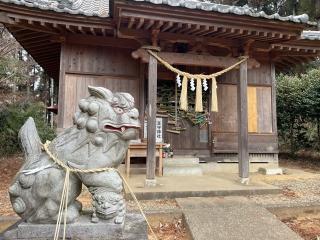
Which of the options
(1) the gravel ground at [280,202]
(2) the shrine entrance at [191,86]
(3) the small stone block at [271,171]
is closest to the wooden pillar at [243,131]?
(2) the shrine entrance at [191,86]

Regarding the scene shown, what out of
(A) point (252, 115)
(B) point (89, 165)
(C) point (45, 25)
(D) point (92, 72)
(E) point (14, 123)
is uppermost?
(C) point (45, 25)

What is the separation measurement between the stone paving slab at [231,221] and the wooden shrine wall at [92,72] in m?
3.81

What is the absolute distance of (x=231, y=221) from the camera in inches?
170

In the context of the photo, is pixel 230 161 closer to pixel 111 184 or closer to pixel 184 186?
pixel 184 186

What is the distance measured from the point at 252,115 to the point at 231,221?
5288 mm

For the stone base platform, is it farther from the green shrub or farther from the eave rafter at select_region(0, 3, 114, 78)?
the green shrub

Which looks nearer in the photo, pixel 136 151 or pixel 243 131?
pixel 243 131

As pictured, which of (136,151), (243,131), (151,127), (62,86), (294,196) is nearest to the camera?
(294,196)

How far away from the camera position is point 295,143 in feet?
47.7

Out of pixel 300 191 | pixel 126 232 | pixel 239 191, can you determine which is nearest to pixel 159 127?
pixel 239 191

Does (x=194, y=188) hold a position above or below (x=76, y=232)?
below

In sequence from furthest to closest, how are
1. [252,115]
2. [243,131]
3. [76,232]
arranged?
[252,115] → [243,131] → [76,232]

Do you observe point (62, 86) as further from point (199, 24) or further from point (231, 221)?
point (231, 221)

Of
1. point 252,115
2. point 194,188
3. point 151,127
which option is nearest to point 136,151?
point 151,127
